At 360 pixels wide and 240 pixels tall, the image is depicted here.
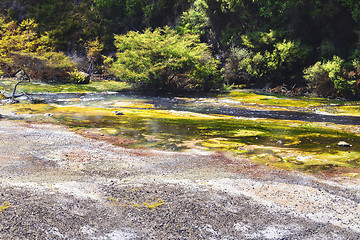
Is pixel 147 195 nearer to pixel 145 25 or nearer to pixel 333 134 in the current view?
pixel 333 134

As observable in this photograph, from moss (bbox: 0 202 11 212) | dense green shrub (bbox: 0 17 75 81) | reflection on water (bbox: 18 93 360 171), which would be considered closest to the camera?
moss (bbox: 0 202 11 212)

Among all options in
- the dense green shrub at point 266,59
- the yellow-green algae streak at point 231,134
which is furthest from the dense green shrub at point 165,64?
the yellow-green algae streak at point 231,134

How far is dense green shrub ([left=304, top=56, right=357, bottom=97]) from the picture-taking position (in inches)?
923

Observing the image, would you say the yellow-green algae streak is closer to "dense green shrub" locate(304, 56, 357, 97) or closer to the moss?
the moss

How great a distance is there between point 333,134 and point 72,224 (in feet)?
33.4

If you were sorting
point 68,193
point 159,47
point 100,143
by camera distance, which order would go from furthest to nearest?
point 159,47
point 100,143
point 68,193

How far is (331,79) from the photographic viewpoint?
24.1 m

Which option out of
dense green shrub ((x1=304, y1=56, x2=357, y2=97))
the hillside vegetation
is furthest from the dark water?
dense green shrub ((x1=304, y1=56, x2=357, y2=97))

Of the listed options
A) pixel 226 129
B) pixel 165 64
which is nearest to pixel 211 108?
pixel 226 129

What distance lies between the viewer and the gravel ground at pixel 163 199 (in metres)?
4.75

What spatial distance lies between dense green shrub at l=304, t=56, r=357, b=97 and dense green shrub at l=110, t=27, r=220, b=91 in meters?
8.03

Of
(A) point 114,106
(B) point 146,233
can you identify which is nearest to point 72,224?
(B) point 146,233

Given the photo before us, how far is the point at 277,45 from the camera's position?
2802 cm

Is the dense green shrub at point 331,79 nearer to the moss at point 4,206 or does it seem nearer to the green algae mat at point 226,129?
the green algae mat at point 226,129
